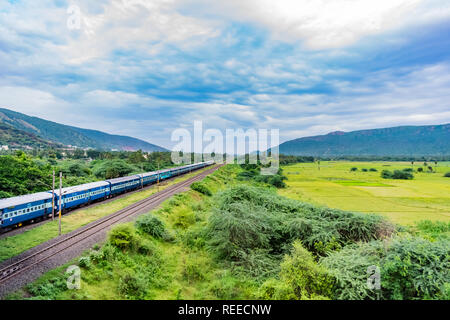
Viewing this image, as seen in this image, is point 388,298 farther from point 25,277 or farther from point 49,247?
point 49,247

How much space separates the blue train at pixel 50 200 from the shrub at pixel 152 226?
660cm

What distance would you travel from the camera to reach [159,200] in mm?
32344

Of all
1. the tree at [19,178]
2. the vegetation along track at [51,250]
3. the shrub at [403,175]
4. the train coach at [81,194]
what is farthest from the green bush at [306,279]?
the shrub at [403,175]

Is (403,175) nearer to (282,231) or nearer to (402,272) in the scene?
(282,231)

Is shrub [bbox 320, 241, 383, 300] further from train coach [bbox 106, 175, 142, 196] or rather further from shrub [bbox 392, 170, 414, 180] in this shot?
shrub [bbox 392, 170, 414, 180]

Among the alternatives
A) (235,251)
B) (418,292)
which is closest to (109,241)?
(235,251)

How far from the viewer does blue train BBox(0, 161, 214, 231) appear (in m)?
20.2

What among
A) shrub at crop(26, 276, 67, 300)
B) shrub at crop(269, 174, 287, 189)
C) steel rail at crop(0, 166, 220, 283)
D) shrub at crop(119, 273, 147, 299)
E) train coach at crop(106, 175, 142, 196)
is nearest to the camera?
shrub at crop(26, 276, 67, 300)

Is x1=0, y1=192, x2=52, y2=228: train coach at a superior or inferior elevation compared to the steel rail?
superior

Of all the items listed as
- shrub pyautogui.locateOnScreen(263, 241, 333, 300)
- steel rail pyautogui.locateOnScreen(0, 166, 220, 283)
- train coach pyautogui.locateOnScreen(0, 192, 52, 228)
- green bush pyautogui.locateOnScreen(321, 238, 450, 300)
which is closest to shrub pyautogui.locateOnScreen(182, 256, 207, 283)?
shrub pyautogui.locateOnScreen(263, 241, 333, 300)

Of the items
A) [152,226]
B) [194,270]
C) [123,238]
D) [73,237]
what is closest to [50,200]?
[73,237]

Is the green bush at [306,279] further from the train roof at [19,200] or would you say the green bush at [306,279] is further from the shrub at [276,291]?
the train roof at [19,200]

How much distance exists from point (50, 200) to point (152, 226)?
11.7 metres

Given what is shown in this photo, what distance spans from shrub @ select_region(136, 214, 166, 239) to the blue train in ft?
21.7
